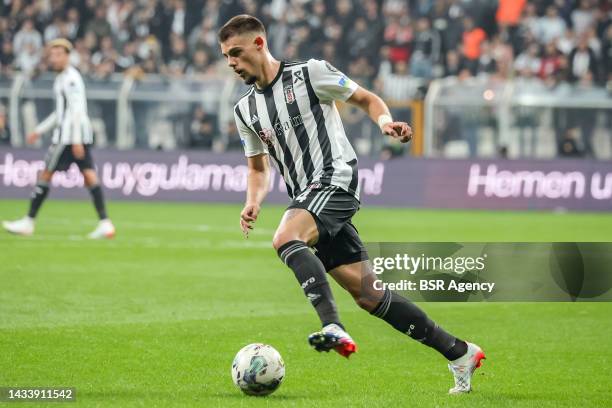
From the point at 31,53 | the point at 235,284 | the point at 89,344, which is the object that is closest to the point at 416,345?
the point at 89,344

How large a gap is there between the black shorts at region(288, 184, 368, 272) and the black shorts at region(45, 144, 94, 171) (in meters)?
9.42

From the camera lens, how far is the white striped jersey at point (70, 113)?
15.4m

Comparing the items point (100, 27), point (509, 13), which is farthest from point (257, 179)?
point (100, 27)

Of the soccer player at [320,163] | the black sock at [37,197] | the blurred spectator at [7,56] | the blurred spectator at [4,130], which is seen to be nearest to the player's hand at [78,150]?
the black sock at [37,197]

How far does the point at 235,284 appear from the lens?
11617 mm

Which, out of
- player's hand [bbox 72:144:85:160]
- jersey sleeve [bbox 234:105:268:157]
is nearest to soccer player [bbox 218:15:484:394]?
jersey sleeve [bbox 234:105:268:157]

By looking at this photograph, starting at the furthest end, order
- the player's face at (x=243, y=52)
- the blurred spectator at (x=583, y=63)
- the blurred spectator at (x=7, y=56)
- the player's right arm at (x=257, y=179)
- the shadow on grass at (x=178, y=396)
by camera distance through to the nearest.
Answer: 1. the blurred spectator at (x=7, y=56)
2. the blurred spectator at (x=583, y=63)
3. the player's right arm at (x=257, y=179)
4. the player's face at (x=243, y=52)
5. the shadow on grass at (x=178, y=396)

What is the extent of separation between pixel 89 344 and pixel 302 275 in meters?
2.56

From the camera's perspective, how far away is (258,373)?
251 inches

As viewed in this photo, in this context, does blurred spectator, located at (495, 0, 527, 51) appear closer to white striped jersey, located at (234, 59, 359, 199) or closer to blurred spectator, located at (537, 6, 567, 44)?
blurred spectator, located at (537, 6, 567, 44)

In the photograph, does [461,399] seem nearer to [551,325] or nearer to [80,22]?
[551,325]

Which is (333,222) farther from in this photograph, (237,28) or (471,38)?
Result: (471,38)

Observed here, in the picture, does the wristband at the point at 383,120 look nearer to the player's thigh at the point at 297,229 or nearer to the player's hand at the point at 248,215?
the player's thigh at the point at 297,229

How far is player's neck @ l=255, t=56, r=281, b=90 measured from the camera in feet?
21.9
